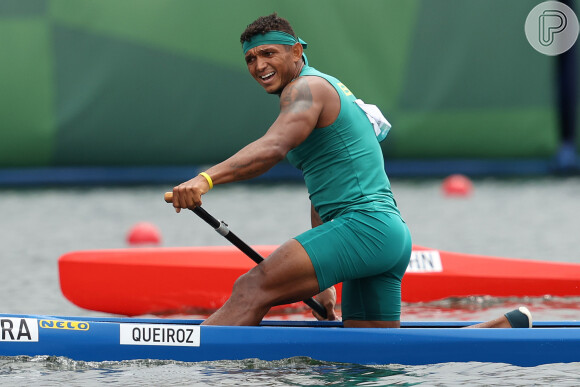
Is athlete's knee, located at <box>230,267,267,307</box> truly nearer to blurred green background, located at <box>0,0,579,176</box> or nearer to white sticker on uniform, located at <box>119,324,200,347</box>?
white sticker on uniform, located at <box>119,324,200,347</box>

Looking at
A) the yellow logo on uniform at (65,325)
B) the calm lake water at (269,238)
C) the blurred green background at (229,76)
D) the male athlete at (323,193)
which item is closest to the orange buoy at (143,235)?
the calm lake water at (269,238)

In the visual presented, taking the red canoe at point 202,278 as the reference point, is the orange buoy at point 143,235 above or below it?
above

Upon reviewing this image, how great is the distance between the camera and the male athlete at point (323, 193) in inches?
194

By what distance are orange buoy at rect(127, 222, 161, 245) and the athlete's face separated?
5.60m

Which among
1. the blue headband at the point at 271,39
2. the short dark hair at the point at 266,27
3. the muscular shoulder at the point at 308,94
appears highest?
the short dark hair at the point at 266,27

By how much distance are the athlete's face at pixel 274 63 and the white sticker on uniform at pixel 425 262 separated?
2822 millimetres

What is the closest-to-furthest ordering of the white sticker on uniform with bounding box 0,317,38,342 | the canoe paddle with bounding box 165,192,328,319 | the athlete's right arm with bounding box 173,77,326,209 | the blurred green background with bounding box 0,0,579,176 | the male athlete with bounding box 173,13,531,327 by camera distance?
the athlete's right arm with bounding box 173,77,326,209 < the male athlete with bounding box 173,13,531,327 < the canoe paddle with bounding box 165,192,328,319 < the white sticker on uniform with bounding box 0,317,38,342 < the blurred green background with bounding box 0,0,579,176

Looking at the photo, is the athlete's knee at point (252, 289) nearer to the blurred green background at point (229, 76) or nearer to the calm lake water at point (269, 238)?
the calm lake water at point (269, 238)

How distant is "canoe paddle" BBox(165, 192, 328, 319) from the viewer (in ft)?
16.5

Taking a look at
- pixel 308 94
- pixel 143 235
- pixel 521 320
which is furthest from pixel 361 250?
pixel 143 235

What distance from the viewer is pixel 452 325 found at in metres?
5.46

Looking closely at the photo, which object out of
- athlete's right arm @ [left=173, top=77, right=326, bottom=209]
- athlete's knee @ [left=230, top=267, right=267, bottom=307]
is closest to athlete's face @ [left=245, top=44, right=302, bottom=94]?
athlete's right arm @ [left=173, top=77, right=326, bottom=209]

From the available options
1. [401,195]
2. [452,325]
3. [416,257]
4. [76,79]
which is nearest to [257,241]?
[416,257]

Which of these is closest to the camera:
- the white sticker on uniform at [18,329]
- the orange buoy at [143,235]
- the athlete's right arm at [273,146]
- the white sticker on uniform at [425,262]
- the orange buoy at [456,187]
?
the athlete's right arm at [273,146]
